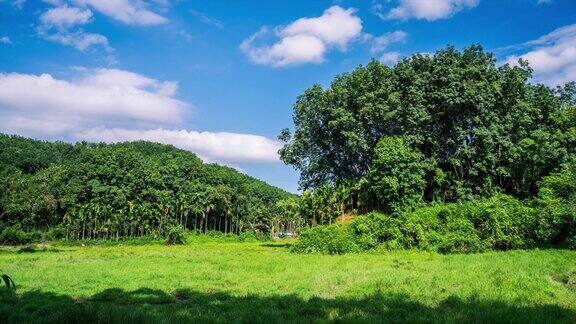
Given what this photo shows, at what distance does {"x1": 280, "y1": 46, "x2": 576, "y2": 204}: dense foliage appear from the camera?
40.7m

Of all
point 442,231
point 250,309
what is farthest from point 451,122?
point 250,309

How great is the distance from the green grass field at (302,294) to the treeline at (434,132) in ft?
54.1

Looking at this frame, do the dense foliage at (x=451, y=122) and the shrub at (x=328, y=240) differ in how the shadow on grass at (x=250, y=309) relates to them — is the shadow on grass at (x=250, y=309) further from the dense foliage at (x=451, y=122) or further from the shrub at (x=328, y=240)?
the dense foliage at (x=451, y=122)

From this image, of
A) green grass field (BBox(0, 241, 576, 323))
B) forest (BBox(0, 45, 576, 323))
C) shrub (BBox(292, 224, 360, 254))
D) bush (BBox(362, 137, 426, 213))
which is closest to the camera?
green grass field (BBox(0, 241, 576, 323))

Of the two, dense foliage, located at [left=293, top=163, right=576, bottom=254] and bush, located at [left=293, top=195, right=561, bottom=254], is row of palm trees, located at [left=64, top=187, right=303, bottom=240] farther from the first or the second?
dense foliage, located at [left=293, top=163, right=576, bottom=254]

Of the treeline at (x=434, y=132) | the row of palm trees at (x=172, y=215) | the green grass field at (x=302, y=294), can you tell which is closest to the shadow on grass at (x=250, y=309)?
the green grass field at (x=302, y=294)

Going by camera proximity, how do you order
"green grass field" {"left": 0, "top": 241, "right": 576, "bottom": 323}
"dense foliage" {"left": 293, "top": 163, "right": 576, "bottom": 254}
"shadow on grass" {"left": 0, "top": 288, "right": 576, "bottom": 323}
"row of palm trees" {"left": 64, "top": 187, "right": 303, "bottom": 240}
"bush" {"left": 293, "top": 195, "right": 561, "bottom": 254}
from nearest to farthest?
"shadow on grass" {"left": 0, "top": 288, "right": 576, "bottom": 323}, "green grass field" {"left": 0, "top": 241, "right": 576, "bottom": 323}, "dense foliage" {"left": 293, "top": 163, "right": 576, "bottom": 254}, "bush" {"left": 293, "top": 195, "right": 561, "bottom": 254}, "row of palm trees" {"left": 64, "top": 187, "right": 303, "bottom": 240}

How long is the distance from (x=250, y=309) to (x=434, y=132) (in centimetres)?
3490

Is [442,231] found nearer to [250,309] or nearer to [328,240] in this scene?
[328,240]

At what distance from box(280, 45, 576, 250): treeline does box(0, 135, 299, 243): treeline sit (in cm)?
3524

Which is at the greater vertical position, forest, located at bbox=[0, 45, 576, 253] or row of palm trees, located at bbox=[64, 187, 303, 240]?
forest, located at bbox=[0, 45, 576, 253]

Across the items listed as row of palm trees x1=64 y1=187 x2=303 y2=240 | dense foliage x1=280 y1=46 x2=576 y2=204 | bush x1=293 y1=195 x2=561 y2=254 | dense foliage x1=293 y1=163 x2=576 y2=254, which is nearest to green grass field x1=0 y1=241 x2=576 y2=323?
dense foliage x1=293 y1=163 x2=576 y2=254

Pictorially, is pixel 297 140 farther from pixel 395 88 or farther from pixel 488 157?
pixel 488 157

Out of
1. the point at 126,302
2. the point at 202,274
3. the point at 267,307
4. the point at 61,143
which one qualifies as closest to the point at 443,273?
the point at 267,307
